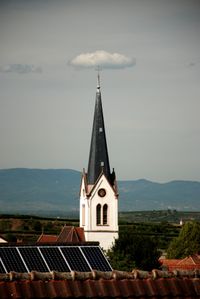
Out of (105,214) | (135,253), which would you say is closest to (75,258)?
(135,253)

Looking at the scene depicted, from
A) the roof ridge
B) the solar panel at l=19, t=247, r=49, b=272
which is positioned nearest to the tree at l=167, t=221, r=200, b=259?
the solar panel at l=19, t=247, r=49, b=272

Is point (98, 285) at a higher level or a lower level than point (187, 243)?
lower

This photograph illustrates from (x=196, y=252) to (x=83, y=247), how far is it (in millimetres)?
51382

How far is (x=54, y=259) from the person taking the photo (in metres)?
23.3

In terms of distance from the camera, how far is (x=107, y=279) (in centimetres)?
931

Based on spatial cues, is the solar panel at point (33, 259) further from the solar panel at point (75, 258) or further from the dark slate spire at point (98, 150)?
the dark slate spire at point (98, 150)

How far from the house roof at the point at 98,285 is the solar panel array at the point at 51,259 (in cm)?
1224

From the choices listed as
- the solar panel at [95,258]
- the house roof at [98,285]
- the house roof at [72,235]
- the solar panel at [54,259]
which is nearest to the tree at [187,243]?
the house roof at [72,235]

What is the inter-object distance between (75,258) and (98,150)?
4817cm

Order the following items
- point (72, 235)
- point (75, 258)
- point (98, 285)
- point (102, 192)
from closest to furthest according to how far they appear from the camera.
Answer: point (98, 285) → point (75, 258) → point (72, 235) → point (102, 192)

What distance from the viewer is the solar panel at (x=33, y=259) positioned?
22.9 m

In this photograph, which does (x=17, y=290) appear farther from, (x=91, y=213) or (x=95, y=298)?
(x=91, y=213)

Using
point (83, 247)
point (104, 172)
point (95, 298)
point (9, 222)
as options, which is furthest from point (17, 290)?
point (9, 222)

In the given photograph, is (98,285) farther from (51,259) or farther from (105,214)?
(105,214)
